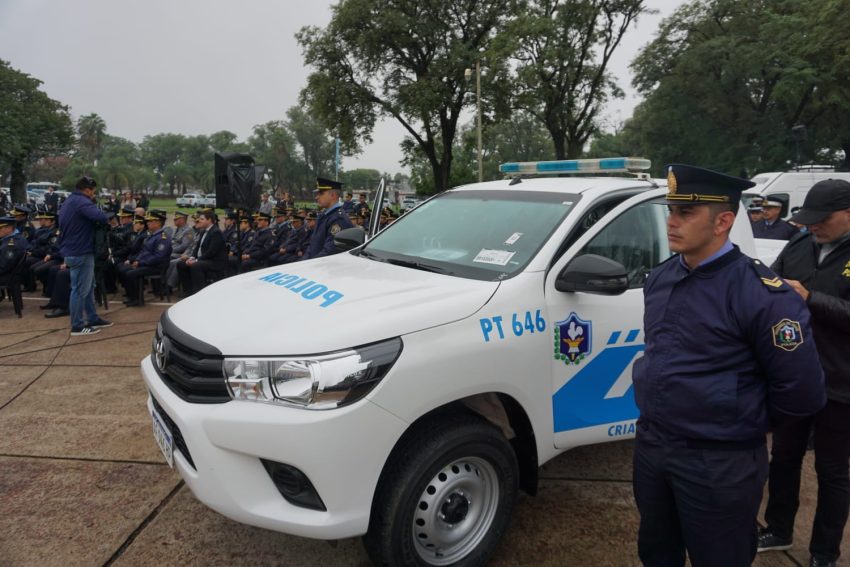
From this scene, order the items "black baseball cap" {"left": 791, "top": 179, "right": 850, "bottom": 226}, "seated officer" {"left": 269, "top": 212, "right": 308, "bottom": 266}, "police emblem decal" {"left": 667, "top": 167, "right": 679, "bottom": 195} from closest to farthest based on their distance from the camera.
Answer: "police emblem decal" {"left": 667, "top": 167, "right": 679, "bottom": 195} < "black baseball cap" {"left": 791, "top": 179, "right": 850, "bottom": 226} < "seated officer" {"left": 269, "top": 212, "right": 308, "bottom": 266}

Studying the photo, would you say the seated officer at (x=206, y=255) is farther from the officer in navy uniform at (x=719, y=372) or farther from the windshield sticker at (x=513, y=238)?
the officer in navy uniform at (x=719, y=372)

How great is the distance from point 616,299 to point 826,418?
1.00 m

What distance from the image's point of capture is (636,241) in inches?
121

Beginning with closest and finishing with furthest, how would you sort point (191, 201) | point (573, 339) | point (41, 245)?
point (573, 339) → point (41, 245) → point (191, 201)

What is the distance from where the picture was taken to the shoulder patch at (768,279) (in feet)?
5.42

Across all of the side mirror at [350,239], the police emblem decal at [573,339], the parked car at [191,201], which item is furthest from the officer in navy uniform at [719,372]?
the parked car at [191,201]

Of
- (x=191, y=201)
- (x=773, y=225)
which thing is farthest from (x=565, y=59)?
(x=191, y=201)

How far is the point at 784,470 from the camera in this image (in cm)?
267

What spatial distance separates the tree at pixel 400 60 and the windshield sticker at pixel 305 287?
849 inches

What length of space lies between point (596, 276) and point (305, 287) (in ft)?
4.40

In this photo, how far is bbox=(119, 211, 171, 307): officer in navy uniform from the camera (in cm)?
870

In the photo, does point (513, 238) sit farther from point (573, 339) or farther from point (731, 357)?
point (731, 357)

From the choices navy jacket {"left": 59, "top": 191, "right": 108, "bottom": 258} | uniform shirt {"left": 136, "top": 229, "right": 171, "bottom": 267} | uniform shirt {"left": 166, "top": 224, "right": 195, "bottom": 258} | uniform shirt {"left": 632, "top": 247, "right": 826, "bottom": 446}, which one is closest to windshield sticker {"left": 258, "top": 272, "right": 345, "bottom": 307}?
uniform shirt {"left": 632, "top": 247, "right": 826, "bottom": 446}

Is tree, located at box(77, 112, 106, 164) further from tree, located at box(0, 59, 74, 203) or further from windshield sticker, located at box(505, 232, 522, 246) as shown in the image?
windshield sticker, located at box(505, 232, 522, 246)
